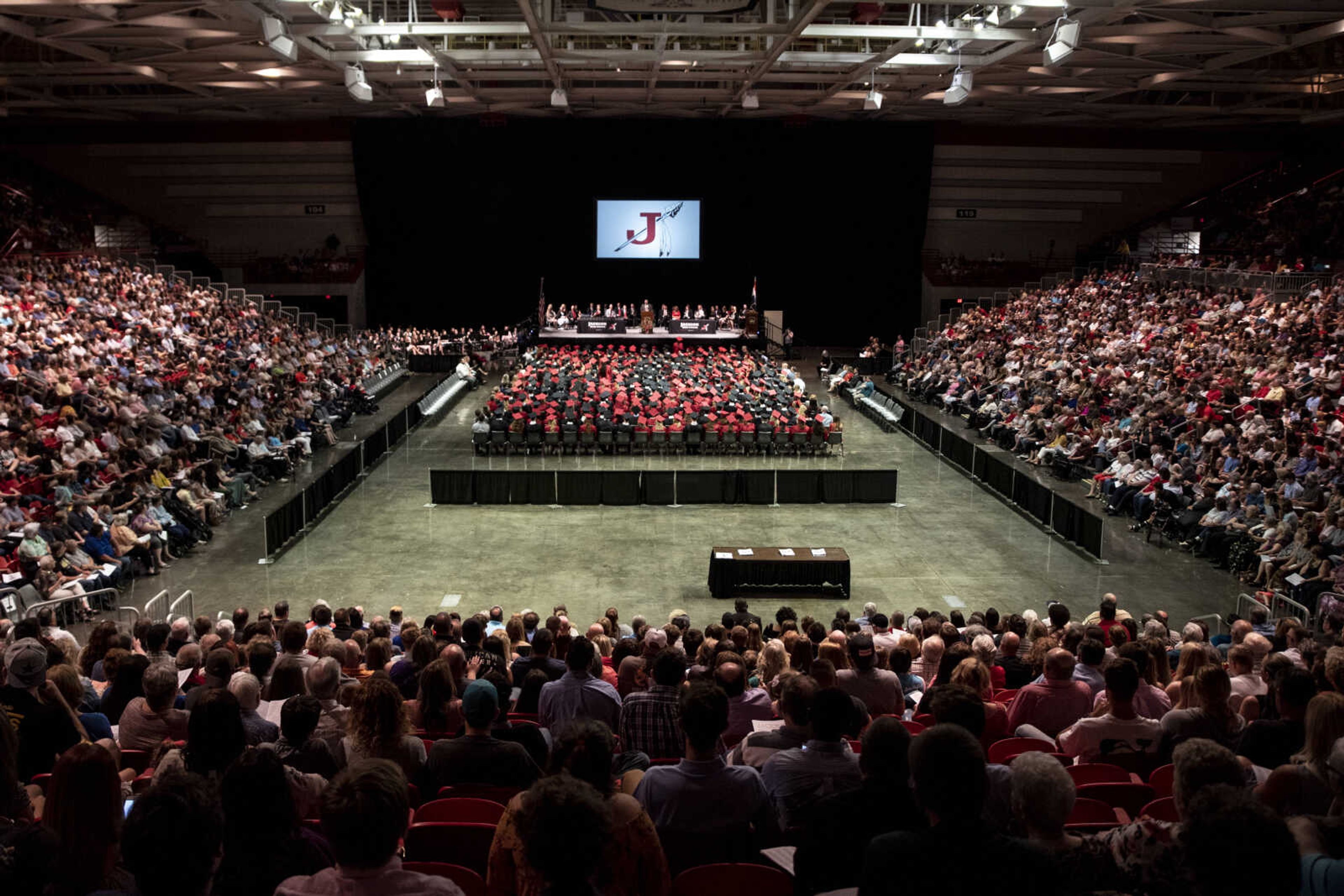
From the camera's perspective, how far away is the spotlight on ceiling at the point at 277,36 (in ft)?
62.0

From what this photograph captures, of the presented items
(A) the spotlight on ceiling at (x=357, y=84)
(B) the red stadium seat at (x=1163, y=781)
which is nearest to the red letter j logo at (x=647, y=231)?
(A) the spotlight on ceiling at (x=357, y=84)

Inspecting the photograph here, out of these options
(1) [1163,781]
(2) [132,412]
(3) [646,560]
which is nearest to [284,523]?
(2) [132,412]

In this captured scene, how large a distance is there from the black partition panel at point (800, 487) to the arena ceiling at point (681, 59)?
26.2 ft

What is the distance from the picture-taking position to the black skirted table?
14.7 m

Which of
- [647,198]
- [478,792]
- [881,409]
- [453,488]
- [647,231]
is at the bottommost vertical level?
[453,488]

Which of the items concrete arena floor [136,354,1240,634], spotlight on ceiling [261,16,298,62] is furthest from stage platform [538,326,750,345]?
spotlight on ceiling [261,16,298,62]

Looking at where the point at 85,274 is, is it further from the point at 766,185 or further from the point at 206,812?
the point at 206,812

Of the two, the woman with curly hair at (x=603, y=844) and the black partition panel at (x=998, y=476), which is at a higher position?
the woman with curly hair at (x=603, y=844)

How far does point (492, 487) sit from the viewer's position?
1969 centimetres

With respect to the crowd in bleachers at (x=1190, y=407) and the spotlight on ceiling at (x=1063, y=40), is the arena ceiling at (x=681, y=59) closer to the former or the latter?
the spotlight on ceiling at (x=1063, y=40)

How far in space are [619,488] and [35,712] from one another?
14.6 m

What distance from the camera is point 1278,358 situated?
2033 centimetres

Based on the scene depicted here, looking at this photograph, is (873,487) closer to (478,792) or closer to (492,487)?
(492,487)

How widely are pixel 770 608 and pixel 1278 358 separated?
40.2 feet
